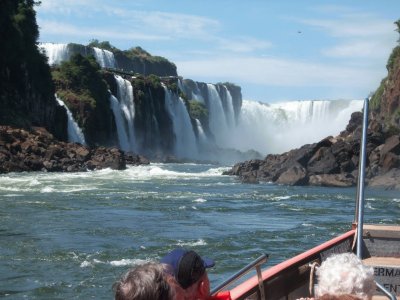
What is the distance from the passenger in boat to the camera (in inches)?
109

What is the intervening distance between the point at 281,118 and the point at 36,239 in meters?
89.9

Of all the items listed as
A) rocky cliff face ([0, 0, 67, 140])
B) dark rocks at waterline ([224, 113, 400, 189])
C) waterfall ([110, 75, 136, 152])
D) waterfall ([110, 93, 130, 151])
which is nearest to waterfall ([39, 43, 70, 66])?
waterfall ([110, 75, 136, 152])

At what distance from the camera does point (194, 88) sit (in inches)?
3797

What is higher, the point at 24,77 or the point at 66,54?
the point at 66,54

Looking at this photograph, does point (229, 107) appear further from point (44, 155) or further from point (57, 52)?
point (44, 155)

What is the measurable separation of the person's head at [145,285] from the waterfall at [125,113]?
210 ft

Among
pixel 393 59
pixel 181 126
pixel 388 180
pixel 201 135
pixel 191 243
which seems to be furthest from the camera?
pixel 201 135

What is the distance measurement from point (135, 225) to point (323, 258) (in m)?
13.1

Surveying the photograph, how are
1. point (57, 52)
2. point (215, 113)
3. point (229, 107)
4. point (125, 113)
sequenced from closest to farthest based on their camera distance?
point (125, 113)
point (57, 52)
point (215, 113)
point (229, 107)

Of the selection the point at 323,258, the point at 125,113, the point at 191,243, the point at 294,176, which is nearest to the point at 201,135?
the point at 125,113

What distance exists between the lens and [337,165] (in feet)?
131

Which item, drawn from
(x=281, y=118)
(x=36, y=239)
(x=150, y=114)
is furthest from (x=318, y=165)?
(x=281, y=118)

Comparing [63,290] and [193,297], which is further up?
[193,297]

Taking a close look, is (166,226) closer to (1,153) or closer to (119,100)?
(1,153)
